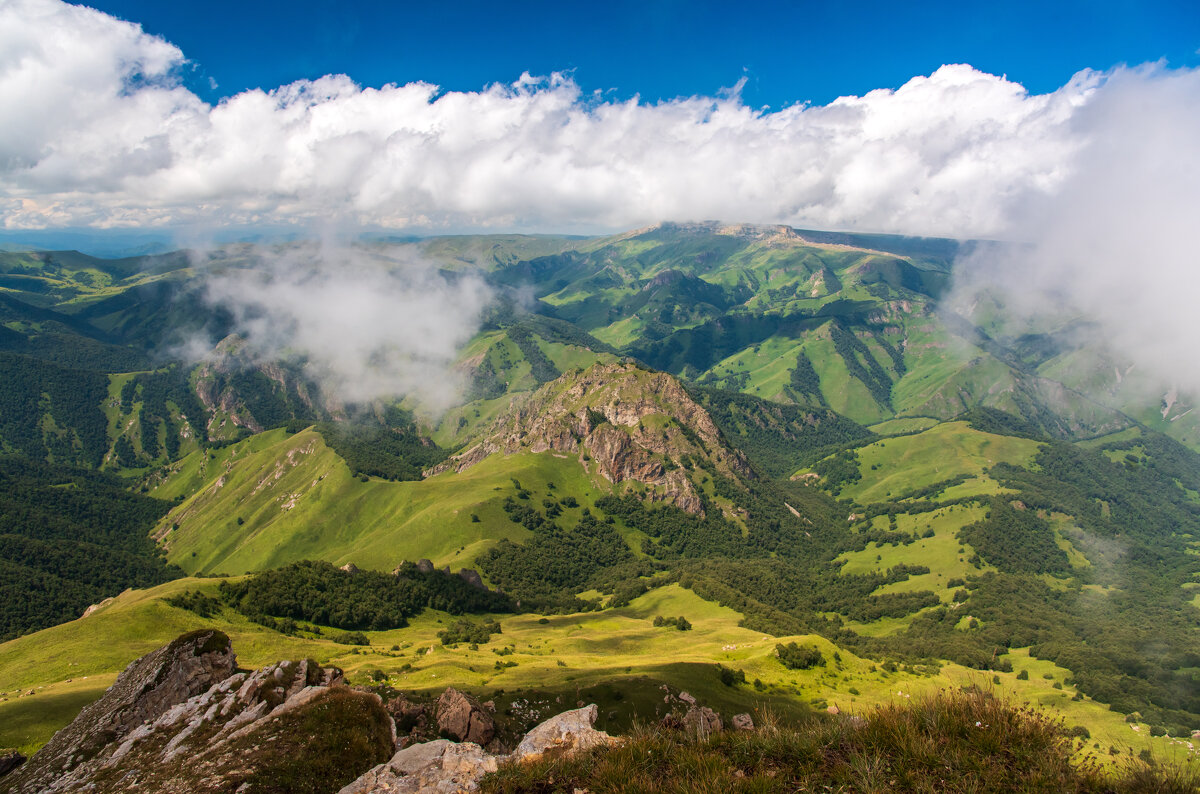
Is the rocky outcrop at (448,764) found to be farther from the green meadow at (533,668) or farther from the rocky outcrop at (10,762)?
the rocky outcrop at (10,762)

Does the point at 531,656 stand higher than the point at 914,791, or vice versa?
the point at 914,791

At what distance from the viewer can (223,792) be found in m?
18.6

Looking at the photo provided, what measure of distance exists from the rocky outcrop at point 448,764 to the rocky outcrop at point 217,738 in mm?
4416

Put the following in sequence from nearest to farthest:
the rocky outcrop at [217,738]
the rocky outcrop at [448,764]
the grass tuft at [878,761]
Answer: the grass tuft at [878,761] < the rocky outcrop at [448,764] < the rocky outcrop at [217,738]

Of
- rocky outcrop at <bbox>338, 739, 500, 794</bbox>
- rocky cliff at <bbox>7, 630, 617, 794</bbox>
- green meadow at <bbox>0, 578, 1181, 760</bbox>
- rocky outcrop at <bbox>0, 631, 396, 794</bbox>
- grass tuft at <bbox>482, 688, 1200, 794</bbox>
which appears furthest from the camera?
green meadow at <bbox>0, 578, 1181, 760</bbox>

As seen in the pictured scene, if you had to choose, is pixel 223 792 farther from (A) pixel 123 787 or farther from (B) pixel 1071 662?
(B) pixel 1071 662

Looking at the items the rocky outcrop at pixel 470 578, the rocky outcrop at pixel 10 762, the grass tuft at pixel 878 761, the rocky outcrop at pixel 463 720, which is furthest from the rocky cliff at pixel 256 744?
the rocky outcrop at pixel 470 578

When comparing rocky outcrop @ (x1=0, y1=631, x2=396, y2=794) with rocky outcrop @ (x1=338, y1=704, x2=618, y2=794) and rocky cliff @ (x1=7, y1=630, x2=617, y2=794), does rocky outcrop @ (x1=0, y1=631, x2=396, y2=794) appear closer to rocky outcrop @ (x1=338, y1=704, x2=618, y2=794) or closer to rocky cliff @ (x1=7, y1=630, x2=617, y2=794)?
rocky cliff @ (x1=7, y1=630, x2=617, y2=794)

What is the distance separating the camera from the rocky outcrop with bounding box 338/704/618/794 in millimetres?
16078

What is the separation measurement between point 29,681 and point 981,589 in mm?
259402

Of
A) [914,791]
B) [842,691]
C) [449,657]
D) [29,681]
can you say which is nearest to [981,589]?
[842,691]

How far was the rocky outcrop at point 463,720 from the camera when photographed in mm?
39906

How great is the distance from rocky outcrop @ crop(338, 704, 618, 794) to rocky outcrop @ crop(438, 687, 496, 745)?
24.4m

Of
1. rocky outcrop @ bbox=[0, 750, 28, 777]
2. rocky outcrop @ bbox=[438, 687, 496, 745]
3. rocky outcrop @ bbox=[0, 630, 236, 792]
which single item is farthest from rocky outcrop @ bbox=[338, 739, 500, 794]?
rocky outcrop @ bbox=[0, 750, 28, 777]
